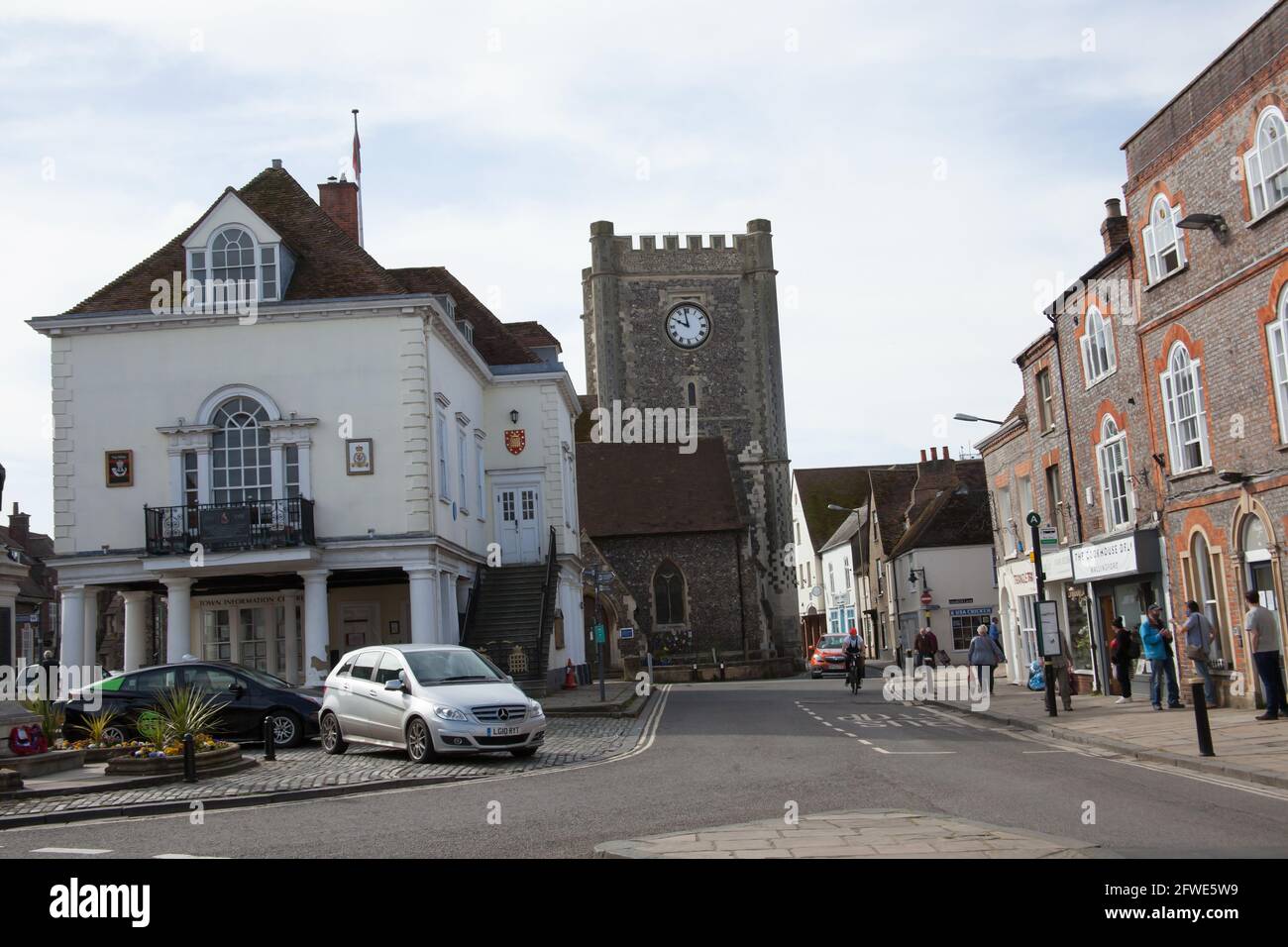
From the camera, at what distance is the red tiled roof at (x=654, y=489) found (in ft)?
189

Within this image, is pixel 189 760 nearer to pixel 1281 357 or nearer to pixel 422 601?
pixel 422 601

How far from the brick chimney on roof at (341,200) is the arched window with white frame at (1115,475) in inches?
858

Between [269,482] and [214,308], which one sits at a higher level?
[214,308]

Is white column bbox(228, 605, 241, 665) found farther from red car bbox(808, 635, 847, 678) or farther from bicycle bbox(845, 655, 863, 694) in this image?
red car bbox(808, 635, 847, 678)

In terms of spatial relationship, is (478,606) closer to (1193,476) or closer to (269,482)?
(269,482)

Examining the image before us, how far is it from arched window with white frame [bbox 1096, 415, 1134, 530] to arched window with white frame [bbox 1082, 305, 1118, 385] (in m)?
1.08

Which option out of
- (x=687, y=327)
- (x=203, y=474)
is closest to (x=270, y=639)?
(x=203, y=474)

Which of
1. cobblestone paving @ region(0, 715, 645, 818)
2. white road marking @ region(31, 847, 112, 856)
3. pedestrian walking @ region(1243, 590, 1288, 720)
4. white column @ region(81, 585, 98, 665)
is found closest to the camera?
white road marking @ region(31, 847, 112, 856)

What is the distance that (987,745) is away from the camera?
17.7 m

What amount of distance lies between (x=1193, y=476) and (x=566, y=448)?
72.6ft

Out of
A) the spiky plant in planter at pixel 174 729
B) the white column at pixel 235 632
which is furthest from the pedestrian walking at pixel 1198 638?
the white column at pixel 235 632

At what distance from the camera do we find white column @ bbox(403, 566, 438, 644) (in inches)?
1098

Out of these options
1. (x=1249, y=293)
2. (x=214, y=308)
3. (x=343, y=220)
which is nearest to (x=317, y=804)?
(x=1249, y=293)

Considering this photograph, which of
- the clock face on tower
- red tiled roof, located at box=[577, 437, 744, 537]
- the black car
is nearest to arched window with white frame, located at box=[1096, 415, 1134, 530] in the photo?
the black car
